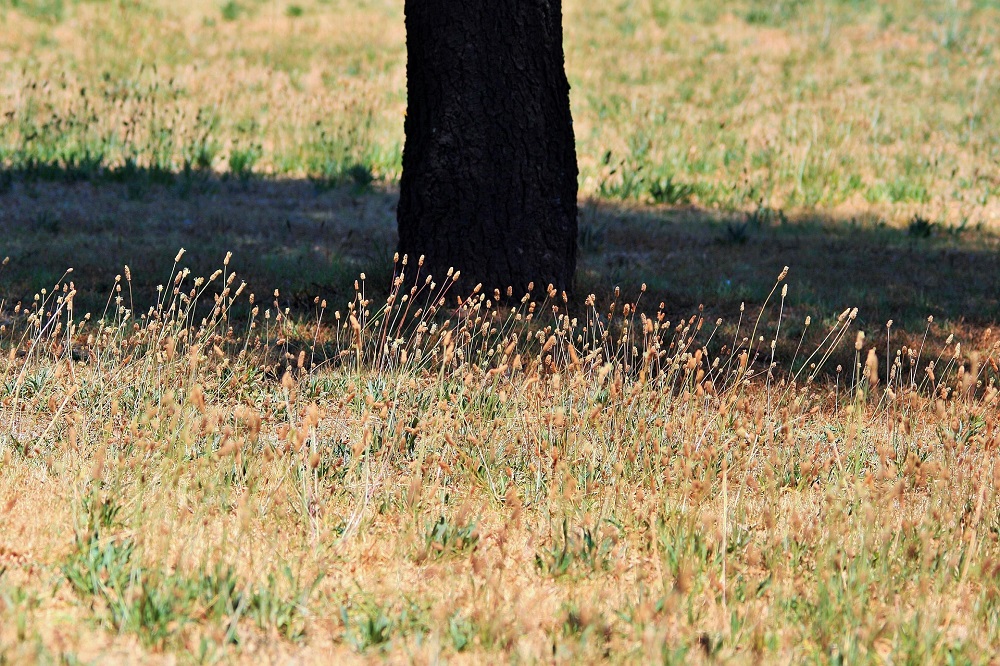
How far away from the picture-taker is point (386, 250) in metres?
6.62

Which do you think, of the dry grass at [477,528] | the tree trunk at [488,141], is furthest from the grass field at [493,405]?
the tree trunk at [488,141]

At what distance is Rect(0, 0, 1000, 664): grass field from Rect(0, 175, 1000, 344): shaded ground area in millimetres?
44

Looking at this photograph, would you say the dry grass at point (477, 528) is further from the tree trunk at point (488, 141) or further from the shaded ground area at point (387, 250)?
the shaded ground area at point (387, 250)

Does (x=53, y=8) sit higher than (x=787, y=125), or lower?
higher

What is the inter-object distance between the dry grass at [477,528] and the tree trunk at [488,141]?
1.52 m

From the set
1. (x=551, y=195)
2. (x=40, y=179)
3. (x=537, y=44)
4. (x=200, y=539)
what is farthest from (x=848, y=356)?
→ (x=40, y=179)

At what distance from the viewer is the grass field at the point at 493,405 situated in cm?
293

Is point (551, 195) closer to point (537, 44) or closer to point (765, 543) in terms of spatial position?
point (537, 44)

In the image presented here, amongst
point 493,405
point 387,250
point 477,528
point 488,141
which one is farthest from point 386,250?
point 477,528

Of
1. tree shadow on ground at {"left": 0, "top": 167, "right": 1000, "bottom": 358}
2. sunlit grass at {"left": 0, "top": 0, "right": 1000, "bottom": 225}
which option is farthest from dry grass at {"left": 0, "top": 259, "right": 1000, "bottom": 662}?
sunlit grass at {"left": 0, "top": 0, "right": 1000, "bottom": 225}

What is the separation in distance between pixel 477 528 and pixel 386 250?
3409mm

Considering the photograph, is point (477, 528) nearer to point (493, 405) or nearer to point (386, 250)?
point (493, 405)

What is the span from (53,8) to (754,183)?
12396 mm

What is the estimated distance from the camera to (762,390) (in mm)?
4797
